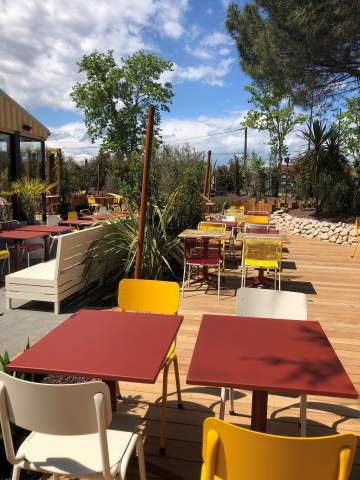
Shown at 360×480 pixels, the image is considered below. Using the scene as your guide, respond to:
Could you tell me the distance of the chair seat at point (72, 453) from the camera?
1.50 meters

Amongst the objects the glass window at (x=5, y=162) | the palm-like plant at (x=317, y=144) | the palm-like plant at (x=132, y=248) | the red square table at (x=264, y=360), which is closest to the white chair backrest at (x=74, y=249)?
the palm-like plant at (x=132, y=248)

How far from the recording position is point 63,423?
1.38 meters

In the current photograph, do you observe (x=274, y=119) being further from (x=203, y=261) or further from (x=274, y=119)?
(x=203, y=261)

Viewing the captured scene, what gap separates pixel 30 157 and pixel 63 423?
41.3ft

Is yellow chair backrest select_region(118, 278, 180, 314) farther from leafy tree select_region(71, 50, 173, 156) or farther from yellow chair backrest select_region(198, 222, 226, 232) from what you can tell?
leafy tree select_region(71, 50, 173, 156)

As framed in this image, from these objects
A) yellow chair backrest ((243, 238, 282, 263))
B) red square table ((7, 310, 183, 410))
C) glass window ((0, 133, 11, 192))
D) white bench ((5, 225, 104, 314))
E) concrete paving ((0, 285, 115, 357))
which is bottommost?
concrete paving ((0, 285, 115, 357))

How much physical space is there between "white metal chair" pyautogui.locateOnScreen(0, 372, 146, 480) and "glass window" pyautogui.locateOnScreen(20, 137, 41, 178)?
→ 38.0ft

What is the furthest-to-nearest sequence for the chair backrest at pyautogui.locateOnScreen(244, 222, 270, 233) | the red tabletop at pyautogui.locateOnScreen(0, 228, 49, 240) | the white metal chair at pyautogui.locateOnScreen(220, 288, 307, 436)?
the chair backrest at pyautogui.locateOnScreen(244, 222, 270, 233) < the red tabletop at pyautogui.locateOnScreen(0, 228, 49, 240) < the white metal chair at pyautogui.locateOnScreen(220, 288, 307, 436)

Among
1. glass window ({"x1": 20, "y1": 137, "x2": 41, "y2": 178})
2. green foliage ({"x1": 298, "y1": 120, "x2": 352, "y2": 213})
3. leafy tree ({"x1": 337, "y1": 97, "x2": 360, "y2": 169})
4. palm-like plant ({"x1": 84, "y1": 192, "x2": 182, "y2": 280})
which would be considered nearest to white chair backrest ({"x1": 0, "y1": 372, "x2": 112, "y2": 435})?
palm-like plant ({"x1": 84, "y1": 192, "x2": 182, "y2": 280})

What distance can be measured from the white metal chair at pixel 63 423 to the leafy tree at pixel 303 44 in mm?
8462

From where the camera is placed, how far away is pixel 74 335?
201cm

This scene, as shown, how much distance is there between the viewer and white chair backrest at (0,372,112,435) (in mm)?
1352

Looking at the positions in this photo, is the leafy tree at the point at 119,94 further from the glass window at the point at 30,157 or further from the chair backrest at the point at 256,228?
the chair backrest at the point at 256,228

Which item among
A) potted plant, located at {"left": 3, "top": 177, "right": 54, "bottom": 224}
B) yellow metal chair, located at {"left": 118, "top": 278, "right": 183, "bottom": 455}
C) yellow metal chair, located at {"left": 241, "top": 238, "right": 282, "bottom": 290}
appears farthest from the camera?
potted plant, located at {"left": 3, "top": 177, "right": 54, "bottom": 224}
